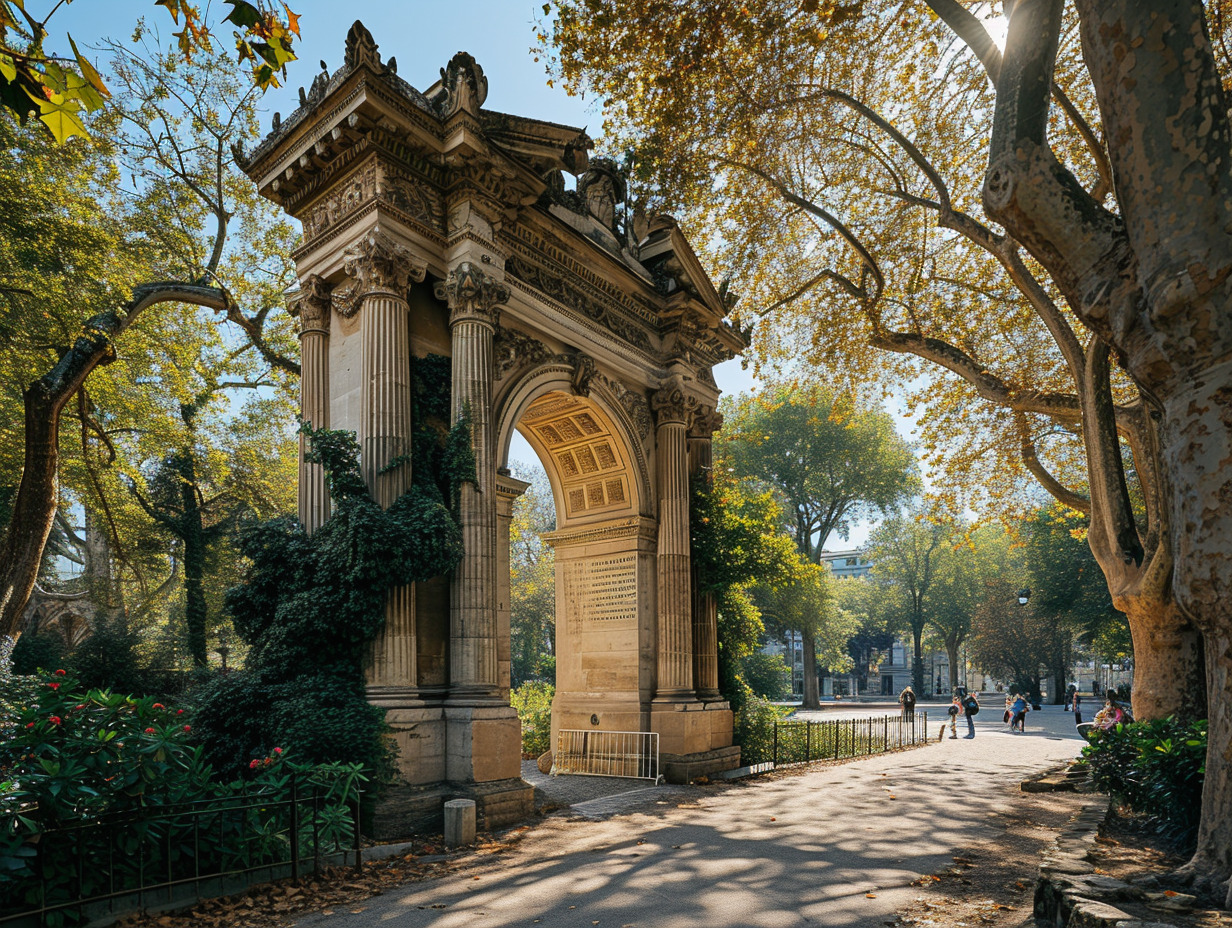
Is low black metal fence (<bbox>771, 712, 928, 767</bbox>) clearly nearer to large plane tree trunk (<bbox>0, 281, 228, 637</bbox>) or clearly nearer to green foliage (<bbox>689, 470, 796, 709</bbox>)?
green foliage (<bbox>689, 470, 796, 709</bbox>)

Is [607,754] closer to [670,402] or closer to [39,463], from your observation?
[670,402]

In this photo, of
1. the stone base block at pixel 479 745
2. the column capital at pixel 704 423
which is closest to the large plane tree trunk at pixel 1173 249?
the stone base block at pixel 479 745

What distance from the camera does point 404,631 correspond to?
1005 centimetres

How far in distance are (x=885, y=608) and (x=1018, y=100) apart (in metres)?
56.6

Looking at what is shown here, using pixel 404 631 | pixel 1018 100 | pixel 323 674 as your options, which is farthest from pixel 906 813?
pixel 1018 100

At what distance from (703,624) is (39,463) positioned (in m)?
13.4

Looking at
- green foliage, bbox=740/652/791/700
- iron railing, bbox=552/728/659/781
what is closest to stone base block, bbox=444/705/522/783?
iron railing, bbox=552/728/659/781

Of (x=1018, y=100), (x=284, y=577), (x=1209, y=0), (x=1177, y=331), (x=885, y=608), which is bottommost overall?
(x=885, y=608)

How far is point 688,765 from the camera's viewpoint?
45.6 feet

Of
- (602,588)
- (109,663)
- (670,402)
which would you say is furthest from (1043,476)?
(109,663)

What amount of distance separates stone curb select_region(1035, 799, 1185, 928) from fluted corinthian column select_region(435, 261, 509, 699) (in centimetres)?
695

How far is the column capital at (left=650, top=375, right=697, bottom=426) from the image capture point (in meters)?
16.0

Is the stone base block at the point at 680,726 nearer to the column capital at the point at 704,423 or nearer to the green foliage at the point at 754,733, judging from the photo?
the green foliage at the point at 754,733

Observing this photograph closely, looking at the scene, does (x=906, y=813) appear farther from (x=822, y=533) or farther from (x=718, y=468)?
(x=822, y=533)
